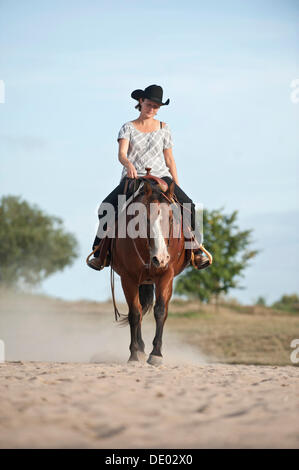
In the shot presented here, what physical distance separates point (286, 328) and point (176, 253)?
15746mm

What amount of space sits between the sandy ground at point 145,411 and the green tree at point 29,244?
54.6 metres

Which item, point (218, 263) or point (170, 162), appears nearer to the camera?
Answer: point (170, 162)

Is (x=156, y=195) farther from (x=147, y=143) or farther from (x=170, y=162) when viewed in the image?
(x=170, y=162)

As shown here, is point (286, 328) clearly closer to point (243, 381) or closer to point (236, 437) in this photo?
point (243, 381)

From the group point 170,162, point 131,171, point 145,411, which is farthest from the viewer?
point 170,162

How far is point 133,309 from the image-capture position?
9570 millimetres

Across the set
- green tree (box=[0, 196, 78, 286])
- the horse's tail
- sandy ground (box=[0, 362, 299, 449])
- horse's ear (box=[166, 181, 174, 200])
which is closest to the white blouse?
horse's ear (box=[166, 181, 174, 200])

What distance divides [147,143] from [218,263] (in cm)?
3026

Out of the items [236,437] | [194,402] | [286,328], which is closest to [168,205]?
[194,402]

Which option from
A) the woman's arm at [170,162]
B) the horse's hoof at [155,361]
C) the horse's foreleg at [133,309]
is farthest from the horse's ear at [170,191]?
the horse's hoof at [155,361]

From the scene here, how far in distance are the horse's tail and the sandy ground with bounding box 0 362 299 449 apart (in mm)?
3500

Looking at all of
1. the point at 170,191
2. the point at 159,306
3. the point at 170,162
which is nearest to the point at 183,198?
the point at 170,162

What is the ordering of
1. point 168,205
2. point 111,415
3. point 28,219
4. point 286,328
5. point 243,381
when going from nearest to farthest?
1. point 111,415
2. point 243,381
3. point 168,205
4. point 286,328
5. point 28,219

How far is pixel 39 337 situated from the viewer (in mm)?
21516
